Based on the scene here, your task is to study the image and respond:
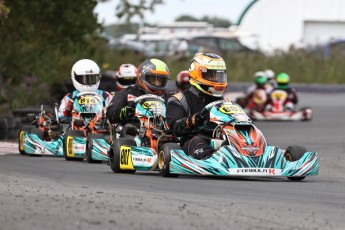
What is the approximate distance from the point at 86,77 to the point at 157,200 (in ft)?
25.0

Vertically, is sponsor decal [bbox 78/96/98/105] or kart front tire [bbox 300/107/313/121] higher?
sponsor decal [bbox 78/96/98/105]

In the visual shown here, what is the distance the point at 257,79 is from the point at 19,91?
18.9ft

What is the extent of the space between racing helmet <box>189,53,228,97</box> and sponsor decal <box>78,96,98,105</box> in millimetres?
3717

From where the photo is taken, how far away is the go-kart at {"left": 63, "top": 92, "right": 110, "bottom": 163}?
14242 millimetres

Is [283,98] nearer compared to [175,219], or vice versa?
[175,219]

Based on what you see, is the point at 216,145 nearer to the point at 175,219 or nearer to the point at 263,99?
the point at 175,219

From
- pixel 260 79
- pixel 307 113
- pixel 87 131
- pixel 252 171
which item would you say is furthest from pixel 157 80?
pixel 260 79

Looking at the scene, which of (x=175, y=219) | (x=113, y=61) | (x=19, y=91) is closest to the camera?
(x=175, y=219)

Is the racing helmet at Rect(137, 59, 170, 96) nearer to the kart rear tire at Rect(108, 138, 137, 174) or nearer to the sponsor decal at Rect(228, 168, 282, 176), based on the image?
the kart rear tire at Rect(108, 138, 137, 174)

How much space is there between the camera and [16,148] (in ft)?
56.9

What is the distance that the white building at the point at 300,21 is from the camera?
63.4m

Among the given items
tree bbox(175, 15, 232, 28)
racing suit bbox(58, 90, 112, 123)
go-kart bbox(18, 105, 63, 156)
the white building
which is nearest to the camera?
go-kart bbox(18, 105, 63, 156)

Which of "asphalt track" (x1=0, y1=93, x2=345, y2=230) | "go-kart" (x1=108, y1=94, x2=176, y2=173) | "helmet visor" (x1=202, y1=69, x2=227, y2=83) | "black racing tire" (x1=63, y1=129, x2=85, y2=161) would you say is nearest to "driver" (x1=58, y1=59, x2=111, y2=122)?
"black racing tire" (x1=63, y1=129, x2=85, y2=161)

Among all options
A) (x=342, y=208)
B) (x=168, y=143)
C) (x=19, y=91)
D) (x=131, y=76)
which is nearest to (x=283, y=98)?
(x=19, y=91)
